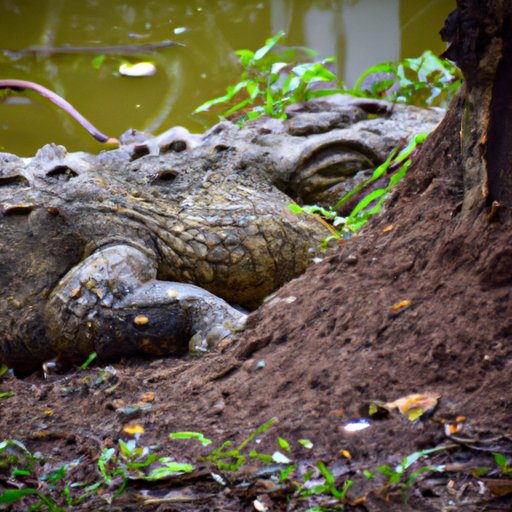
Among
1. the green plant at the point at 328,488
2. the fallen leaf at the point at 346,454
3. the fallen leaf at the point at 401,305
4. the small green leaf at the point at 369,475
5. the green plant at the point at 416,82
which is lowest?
the green plant at the point at 328,488

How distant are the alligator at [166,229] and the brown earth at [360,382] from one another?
475 millimetres

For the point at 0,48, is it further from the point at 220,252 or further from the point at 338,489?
the point at 338,489

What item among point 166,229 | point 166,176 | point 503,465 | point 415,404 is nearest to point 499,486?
point 503,465

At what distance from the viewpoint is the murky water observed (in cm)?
616

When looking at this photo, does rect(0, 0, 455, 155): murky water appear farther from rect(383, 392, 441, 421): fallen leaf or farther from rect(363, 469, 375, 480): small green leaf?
rect(363, 469, 375, 480): small green leaf

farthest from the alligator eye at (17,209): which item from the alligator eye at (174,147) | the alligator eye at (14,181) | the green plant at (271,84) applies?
the green plant at (271,84)

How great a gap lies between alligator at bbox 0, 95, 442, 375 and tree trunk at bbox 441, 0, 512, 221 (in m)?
0.99

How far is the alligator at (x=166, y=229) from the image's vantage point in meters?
3.44

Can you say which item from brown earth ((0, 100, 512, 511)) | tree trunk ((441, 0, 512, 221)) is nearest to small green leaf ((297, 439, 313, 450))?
brown earth ((0, 100, 512, 511))

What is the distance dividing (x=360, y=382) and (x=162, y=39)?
5.81m

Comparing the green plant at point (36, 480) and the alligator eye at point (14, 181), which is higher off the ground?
the alligator eye at point (14, 181)

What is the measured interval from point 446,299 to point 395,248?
33 centimetres

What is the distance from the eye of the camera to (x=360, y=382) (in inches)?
76.8

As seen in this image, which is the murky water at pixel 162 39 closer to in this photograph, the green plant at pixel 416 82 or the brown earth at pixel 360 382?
the green plant at pixel 416 82
